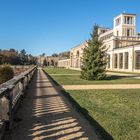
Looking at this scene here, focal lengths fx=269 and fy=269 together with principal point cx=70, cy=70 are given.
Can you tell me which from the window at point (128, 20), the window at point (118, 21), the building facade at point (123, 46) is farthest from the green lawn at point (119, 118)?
the window at point (118, 21)

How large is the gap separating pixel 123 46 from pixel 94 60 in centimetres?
4805

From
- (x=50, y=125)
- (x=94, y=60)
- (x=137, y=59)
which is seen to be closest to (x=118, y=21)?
(x=137, y=59)

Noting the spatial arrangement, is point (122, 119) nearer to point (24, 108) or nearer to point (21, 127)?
point (21, 127)

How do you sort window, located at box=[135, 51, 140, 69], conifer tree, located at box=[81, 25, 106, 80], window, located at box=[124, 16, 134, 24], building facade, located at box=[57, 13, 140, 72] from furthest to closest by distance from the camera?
window, located at box=[124, 16, 134, 24] < building facade, located at box=[57, 13, 140, 72] < window, located at box=[135, 51, 140, 69] < conifer tree, located at box=[81, 25, 106, 80]

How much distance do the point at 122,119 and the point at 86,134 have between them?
2.23 metres

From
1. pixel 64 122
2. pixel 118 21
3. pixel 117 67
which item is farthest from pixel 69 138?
pixel 118 21

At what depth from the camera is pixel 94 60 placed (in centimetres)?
3089

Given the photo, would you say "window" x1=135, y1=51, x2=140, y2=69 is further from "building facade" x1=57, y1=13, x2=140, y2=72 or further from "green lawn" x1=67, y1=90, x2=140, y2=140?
"green lawn" x1=67, y1=90, x2=140, y2=140

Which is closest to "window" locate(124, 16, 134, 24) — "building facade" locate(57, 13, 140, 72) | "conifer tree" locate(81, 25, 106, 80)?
"building facade" locate(57, 13, 140, 72)

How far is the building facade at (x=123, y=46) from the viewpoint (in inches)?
2505

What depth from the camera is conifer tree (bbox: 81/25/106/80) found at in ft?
101

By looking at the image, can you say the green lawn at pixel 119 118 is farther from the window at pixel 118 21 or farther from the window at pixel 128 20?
the window at pixel 118 21

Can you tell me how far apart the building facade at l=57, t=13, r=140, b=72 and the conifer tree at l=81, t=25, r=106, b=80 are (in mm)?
5389

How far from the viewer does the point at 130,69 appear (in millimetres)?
65062
